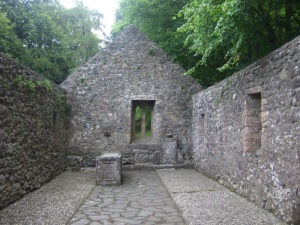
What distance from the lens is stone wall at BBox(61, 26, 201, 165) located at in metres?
11.7

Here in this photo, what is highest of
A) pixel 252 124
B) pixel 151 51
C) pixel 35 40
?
pixel 35 40

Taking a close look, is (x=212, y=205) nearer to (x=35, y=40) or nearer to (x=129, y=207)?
(x=129, y=207)

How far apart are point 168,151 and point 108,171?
372 cm

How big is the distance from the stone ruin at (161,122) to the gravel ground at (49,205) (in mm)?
277

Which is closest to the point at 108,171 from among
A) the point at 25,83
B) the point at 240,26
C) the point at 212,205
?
the point at 25,83

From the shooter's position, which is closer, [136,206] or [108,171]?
[136,206]

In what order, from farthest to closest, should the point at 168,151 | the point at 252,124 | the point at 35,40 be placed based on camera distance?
the point at 35,40
the point at 168,151
the point at 252,124

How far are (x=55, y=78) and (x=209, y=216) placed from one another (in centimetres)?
1409

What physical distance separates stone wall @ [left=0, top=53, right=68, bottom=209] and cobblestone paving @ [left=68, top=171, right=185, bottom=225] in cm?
141

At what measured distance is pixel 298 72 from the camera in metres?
4.51

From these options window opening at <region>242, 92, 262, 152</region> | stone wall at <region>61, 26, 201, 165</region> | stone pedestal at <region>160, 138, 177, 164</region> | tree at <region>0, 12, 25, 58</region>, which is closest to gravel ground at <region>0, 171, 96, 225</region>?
stone wall at <region>61, 26, 201, 165</region>

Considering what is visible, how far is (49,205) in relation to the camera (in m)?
5.72

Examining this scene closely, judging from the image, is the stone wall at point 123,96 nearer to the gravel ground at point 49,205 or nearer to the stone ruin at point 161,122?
the stone ruin at point 161,122

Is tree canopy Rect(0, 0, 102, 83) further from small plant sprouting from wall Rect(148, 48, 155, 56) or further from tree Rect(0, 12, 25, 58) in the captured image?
small plant sprouting from wall Rect(148, 48, 155, 56)
